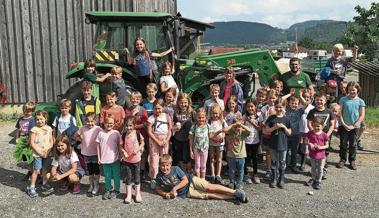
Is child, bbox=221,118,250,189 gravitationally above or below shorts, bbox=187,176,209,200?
above

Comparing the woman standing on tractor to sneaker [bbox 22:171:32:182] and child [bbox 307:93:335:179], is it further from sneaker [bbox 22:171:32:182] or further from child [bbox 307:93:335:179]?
sneaker [bbox 22:171:32:182]

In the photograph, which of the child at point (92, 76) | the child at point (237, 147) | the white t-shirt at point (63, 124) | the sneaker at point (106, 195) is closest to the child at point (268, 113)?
the child at point (237, 147)

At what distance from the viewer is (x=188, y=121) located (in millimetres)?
5629

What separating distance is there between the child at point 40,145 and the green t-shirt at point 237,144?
249cm

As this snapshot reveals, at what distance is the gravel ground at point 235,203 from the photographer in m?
4.78

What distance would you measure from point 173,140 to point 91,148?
3.83ft

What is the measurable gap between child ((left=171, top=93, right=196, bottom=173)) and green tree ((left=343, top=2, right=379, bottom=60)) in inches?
511

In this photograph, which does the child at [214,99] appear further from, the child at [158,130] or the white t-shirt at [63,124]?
the white t-shirt at [63,124]

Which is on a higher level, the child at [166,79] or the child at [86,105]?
the child at [166,79]

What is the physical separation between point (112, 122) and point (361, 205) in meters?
3.35

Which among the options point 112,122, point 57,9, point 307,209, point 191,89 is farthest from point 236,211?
point 57,9

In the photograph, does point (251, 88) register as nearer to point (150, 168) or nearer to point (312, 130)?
point (312, 130)

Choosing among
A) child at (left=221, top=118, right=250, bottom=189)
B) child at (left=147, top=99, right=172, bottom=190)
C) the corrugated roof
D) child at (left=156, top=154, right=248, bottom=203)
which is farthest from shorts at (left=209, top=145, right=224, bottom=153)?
the corrugated roof

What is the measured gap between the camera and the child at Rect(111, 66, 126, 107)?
616cm
